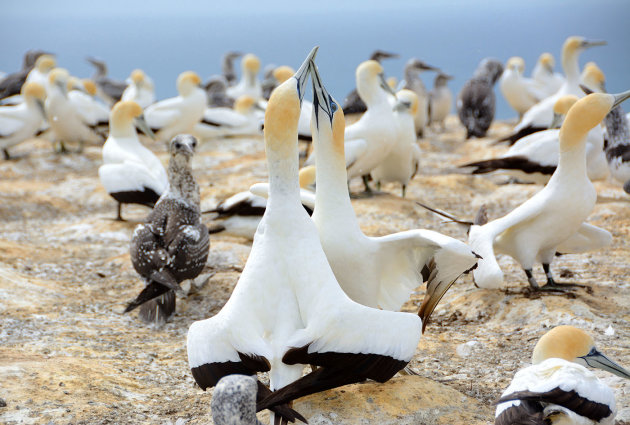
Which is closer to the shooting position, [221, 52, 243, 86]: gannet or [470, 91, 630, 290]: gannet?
[470, 91, 630, 290]: gannet

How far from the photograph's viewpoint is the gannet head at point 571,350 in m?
3.54

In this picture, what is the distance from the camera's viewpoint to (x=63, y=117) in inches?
485

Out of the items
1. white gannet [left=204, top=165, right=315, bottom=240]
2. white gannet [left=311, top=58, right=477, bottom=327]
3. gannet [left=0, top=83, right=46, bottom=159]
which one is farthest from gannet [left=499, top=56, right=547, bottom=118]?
white gannet [left=311, top=58, right=477, bottom=327]

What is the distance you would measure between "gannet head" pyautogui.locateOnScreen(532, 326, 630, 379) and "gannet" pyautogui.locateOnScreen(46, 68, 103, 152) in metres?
10.2

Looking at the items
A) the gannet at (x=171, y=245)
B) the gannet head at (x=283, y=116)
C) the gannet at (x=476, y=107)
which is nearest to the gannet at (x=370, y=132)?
the gannet at (x=171, y=245)

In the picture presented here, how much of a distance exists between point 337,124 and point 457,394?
4.83ft

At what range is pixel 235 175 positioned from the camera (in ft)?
35.6

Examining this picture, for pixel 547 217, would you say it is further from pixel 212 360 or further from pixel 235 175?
pixel 235 175

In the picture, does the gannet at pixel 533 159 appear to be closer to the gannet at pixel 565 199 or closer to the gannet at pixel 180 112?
the gannet at pixel 565 199

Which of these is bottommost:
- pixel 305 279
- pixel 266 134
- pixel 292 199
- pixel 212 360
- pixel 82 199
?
pixel 82 199

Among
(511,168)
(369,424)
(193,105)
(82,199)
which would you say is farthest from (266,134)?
(193,105)

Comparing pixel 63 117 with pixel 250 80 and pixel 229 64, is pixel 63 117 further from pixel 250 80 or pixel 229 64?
pixel 229 64

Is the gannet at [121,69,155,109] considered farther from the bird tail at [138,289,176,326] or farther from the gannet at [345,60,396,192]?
the bird tail at [138,289,176,326]

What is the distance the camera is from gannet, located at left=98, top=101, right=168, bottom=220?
7.90 m
